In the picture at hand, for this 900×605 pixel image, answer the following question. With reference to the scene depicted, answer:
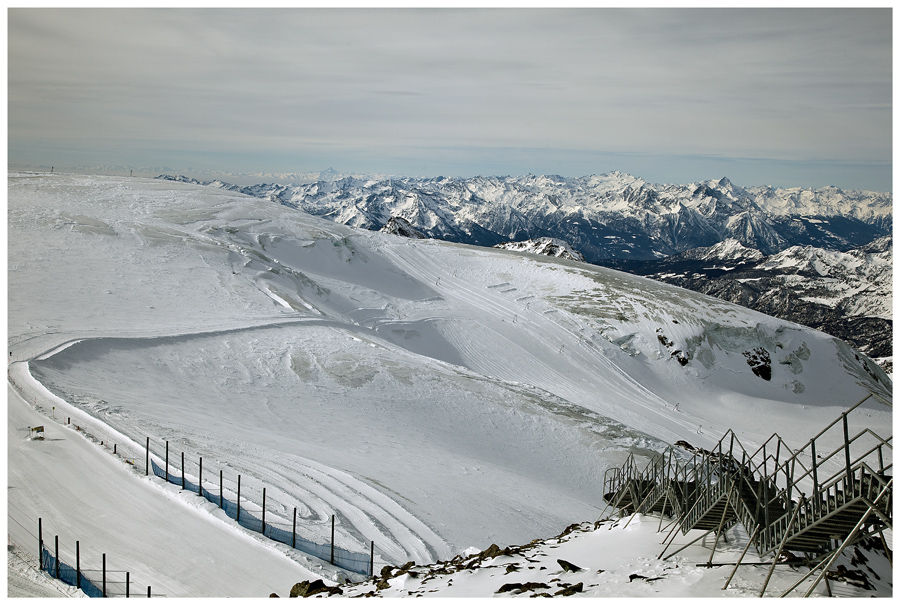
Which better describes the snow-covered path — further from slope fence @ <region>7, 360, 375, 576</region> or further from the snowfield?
slope fence @ <region>7, 360, 375, 576</region>

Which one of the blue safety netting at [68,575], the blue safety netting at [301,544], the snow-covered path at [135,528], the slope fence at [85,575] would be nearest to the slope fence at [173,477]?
the blue safety netting at [301,544]

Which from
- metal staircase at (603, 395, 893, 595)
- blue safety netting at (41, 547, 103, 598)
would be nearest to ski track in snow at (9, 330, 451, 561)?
blue safety netting at (41, 547, 103, 598)

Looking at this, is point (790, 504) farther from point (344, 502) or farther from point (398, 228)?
point (398, 228)

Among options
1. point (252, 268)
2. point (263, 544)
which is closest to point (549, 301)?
point (252, 268)

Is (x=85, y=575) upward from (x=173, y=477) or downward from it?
downward

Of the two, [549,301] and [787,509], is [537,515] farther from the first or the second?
Answer: [549,301]

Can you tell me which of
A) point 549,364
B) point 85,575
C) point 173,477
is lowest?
point 549,364

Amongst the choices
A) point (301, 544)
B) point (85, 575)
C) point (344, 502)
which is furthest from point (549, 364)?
point (85, 575)
